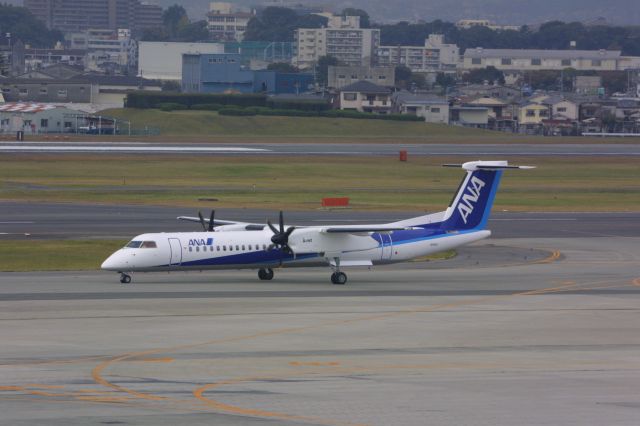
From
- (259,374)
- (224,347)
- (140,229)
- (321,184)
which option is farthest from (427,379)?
(321,184)

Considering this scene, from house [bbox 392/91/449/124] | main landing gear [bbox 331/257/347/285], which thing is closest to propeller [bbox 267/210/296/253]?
main landing gear [bbox 331/257/347/285]

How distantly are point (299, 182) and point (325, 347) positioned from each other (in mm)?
61865

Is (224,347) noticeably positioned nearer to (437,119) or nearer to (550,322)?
(550,322)

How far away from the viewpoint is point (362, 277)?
4769cm

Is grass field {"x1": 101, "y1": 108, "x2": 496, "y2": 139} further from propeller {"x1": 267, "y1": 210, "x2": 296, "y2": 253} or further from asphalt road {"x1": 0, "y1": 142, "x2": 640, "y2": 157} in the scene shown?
propeller {"x1": 267, "y1": 210, "x2": 296, "y2": 253}

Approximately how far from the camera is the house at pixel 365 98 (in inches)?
7638

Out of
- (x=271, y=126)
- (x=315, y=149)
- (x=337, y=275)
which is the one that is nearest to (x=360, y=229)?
(x=337, y=275)

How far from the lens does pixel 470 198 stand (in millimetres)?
47219

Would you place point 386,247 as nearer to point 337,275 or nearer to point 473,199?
point 337,275

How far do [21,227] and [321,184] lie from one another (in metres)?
34.1

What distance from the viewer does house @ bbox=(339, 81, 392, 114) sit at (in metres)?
194

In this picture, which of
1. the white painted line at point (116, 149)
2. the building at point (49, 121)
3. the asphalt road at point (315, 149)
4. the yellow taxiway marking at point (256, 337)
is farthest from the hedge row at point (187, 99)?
the yellow taxiway marking at point (256, 337)

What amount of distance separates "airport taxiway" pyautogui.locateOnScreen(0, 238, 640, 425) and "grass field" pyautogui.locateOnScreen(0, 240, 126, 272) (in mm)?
2356

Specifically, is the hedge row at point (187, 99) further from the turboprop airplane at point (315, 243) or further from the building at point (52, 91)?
the turboprop airplane at point (315, 243)
